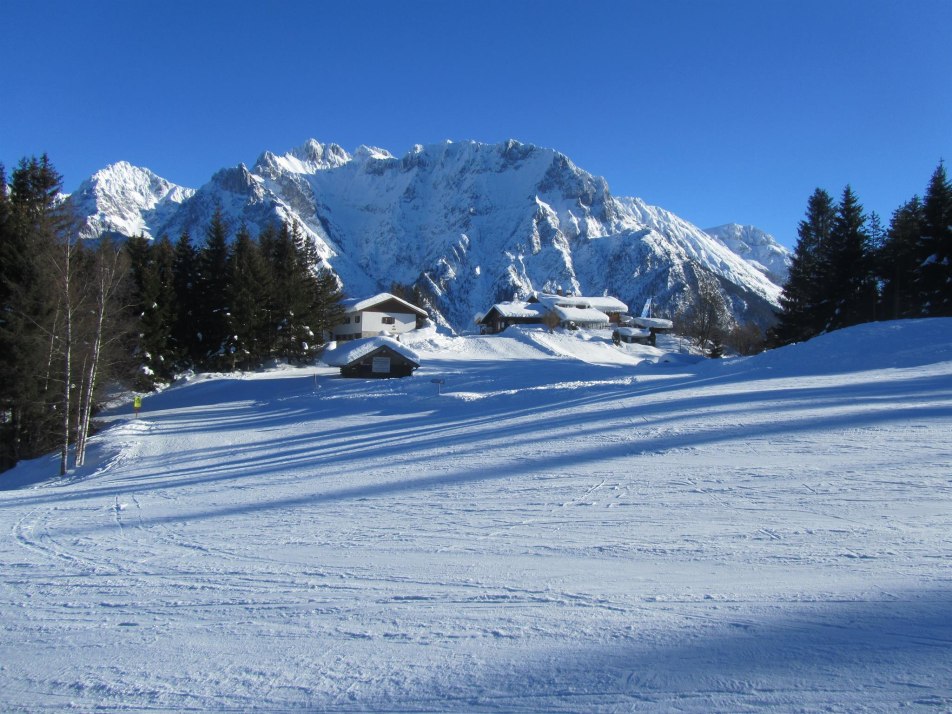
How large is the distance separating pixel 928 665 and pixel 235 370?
39641mm

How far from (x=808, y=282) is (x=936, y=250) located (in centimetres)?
840

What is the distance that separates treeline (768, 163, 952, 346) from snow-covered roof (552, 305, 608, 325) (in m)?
35.2

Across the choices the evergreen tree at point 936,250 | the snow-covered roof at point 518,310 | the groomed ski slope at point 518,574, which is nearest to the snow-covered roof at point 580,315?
the snow-covered roof at point 518,310

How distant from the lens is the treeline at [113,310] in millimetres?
19594

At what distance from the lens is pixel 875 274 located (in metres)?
38.7

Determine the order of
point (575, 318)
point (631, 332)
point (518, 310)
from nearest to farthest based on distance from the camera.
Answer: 1. point (631, 332)
2. point (575, 318)
3. point (518, 310)

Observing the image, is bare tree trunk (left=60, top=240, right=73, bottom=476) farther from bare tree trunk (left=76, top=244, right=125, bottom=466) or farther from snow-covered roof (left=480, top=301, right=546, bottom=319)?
snow-covered roof (left=480, top=301, right=546, bottom=319)

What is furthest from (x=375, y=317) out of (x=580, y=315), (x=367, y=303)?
(x=580, y=315)

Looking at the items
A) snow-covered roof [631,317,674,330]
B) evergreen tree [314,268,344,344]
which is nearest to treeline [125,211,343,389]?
evergreen tree [314,268,344,344]

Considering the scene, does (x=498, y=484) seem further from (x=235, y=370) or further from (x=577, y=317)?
(x=577, y=317)

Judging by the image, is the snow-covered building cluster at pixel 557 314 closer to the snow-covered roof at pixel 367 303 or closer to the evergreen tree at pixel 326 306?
the snow-covered roof at pixel 367 303

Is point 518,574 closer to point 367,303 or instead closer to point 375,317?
point 367,303

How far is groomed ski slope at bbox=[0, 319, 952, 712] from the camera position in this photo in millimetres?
3709

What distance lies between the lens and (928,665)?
3574 millimetres
